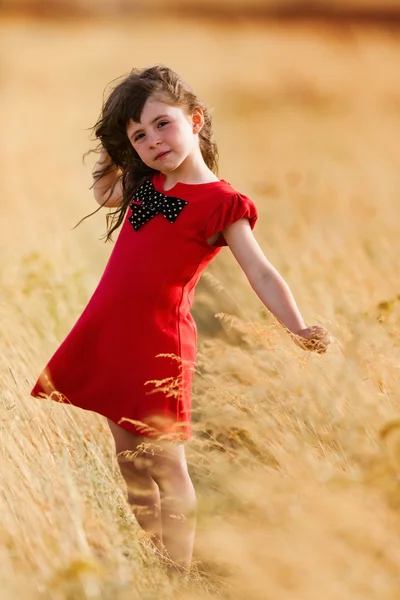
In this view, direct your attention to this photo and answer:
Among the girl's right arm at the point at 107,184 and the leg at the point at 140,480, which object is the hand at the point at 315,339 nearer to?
the leg at the point at 140,480

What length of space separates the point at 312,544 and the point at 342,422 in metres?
0.73

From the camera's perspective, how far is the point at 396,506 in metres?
2.21

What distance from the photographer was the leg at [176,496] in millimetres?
2736

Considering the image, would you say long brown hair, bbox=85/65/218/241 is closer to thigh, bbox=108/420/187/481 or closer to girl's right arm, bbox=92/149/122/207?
girl's right arm, bbox=92/149/122/207

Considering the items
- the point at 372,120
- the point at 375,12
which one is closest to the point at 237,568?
the point at 372,120

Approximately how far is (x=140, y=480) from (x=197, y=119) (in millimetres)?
1199

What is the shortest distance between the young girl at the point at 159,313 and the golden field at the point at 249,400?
0.10 m

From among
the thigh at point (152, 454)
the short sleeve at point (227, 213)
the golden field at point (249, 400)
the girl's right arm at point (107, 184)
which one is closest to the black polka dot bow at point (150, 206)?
the short sleeve at point (227, 213)

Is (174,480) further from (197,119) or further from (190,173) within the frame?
(197,119)

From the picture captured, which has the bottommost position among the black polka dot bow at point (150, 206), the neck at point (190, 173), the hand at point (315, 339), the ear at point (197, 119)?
the hand at point (315, 339)

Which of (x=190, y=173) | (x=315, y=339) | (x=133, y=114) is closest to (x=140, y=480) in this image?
(x=315, y=339)

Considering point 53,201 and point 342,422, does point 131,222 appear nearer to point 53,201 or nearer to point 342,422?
point 342,422

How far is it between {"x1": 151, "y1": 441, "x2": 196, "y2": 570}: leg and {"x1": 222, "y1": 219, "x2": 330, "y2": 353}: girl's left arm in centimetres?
51

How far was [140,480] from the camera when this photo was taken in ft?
9.31
